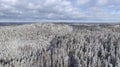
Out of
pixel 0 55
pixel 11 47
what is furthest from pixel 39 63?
pixel 11 47

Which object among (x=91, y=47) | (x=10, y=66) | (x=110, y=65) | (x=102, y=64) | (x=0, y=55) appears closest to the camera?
(x=110, y=65)

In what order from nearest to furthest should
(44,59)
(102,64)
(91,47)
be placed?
(102,64) → (44,59) → (91,47)

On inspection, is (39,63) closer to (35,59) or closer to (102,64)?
(35,59)

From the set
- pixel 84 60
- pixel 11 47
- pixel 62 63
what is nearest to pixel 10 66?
pixel 62 63

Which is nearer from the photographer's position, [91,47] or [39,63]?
[39,63]

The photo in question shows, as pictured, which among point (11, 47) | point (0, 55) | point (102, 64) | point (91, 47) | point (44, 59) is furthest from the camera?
point (11, 47)

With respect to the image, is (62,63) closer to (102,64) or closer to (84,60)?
(84,60)

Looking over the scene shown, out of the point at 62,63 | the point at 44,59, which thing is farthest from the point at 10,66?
the point at 62,63

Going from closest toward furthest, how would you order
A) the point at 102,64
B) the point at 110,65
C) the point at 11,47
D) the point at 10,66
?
the point at 110,65, the point at 102,64, the point at 10,66, the point at 11,47

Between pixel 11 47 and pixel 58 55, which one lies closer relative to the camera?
pixel 58 55
